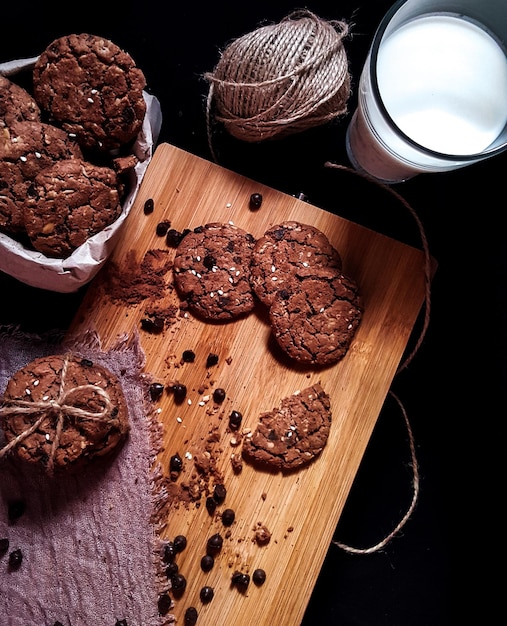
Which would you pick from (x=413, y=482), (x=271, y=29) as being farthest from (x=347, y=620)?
(x=271, y=29)

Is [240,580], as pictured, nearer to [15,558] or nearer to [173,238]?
[15,558]

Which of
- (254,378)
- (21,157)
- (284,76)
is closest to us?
(21,157)

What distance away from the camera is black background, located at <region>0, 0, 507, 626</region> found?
152 centimetres

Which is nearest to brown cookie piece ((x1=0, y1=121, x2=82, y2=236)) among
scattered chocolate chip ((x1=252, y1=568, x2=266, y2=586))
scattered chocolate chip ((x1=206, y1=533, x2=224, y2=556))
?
scattered chocolate chip ((x1=206, y1=533, x2=224, y2=556))

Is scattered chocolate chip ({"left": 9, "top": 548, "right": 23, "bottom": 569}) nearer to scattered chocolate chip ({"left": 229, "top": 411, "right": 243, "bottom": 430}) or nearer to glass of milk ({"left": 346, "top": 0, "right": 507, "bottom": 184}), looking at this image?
scattered chocolate chip ({"left": 229, "top": 411, "right": 243, "bottom": 430})

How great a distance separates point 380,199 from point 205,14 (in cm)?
65

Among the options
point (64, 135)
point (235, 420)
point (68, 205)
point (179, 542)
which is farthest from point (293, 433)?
point (64, 135)

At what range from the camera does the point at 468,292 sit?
1.53 m

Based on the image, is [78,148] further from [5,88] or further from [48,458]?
[48,458]

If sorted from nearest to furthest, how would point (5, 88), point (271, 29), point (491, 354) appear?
point (5, 88) < point (271, 29) < point (491, 354)

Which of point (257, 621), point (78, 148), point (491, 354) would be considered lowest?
point (257, 621)

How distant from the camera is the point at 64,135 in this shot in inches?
47.5

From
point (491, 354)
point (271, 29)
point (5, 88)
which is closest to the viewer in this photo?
point (5, 88)

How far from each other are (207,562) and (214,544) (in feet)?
0.15
